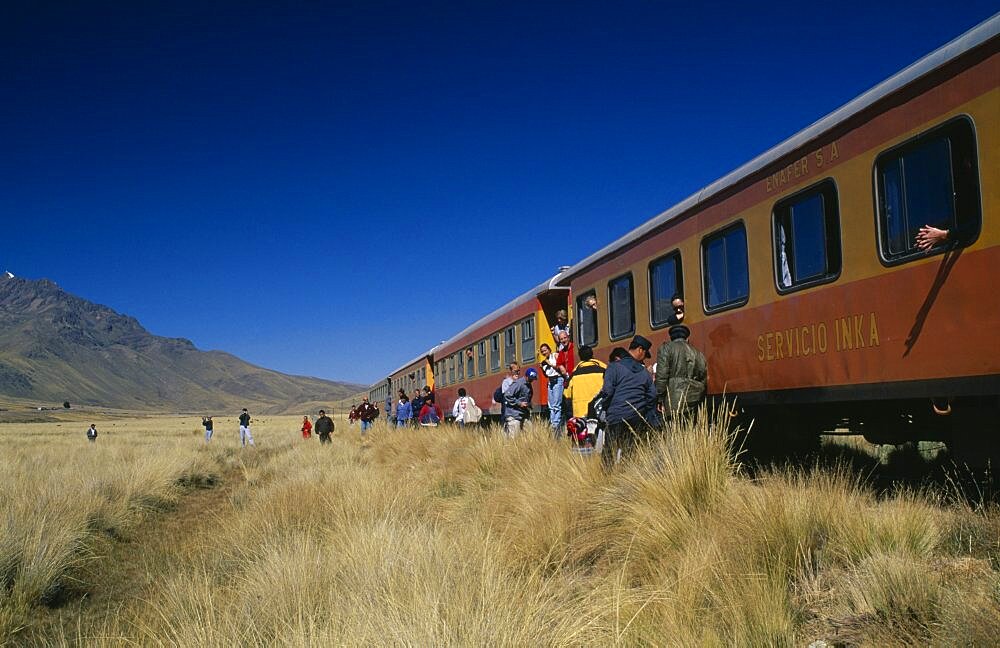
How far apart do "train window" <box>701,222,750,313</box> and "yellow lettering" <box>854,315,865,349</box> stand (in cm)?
171

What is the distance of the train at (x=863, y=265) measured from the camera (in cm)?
539

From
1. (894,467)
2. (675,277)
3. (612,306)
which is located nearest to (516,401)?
(612,306)

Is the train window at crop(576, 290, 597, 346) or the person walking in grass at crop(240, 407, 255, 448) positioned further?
the person walking in grass at crop(240, 407, 255, 448)

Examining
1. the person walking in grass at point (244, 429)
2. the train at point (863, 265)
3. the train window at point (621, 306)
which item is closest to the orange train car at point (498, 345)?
the train window at point (621, 306)

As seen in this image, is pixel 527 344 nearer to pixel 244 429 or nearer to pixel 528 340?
pixel 528 340

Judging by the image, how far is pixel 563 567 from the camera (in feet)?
19.2

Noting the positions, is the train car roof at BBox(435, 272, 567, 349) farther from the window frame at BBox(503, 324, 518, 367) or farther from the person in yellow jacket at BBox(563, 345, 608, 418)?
the person in yellow jacket at BBox(563, 345, 608, 418)

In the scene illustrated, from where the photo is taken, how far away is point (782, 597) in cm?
429

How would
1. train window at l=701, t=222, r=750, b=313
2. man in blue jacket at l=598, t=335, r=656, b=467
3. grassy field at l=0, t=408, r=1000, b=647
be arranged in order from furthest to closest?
train window at l=701, t=222, r=750, b=313 → man in blue jacket at l=598, t=335, r=656, b=467 → grassy field at l=0, t=408, r=1000, b=647

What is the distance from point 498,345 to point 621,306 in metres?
7.58

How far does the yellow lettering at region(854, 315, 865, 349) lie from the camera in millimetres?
6445

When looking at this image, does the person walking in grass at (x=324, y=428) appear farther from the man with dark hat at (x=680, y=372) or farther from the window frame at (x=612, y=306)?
the man with dark hat at (x=680, y=372)

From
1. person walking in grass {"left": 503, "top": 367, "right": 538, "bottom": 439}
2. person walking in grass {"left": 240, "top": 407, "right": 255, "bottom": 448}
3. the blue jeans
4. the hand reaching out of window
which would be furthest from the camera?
person walking in grass {"left": 240, "top": 407, "right": 255, "bottom": 448}

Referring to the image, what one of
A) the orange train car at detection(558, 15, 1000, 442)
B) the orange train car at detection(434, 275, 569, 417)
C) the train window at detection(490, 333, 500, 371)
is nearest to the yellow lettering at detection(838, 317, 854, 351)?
the orange train car at detection(558, 15, 1000, 442)
